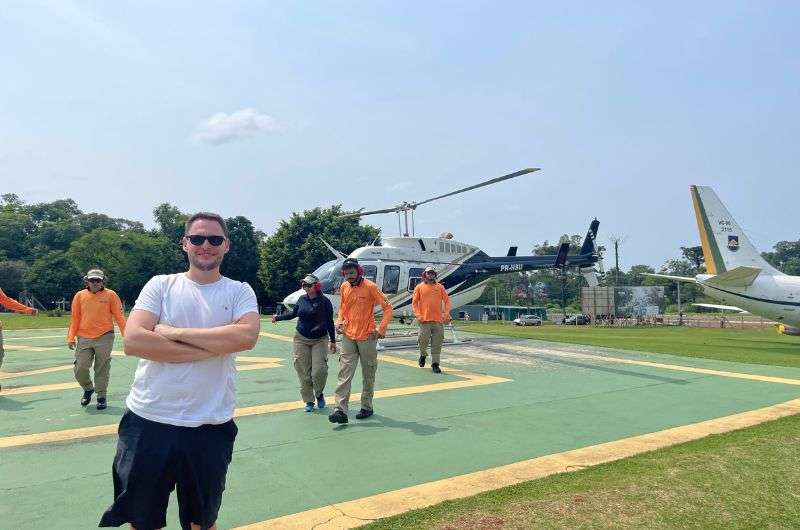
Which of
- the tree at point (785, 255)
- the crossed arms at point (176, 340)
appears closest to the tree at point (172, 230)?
the crossed arms at point (176, 340)

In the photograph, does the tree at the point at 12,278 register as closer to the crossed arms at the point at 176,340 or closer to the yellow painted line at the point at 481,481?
the yellow painted line at the point at 481,481

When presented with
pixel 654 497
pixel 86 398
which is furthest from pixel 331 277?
pixel 654 497

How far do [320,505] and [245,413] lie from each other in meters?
2.90

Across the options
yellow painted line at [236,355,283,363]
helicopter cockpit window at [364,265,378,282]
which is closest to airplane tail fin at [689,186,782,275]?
helicopter cockpit window at [364,265,378,282]

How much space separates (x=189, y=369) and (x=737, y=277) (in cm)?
1874

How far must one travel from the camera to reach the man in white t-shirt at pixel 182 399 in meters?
2.37

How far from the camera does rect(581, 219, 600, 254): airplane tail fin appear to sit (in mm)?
20972

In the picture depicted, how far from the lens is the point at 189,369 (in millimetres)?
2457

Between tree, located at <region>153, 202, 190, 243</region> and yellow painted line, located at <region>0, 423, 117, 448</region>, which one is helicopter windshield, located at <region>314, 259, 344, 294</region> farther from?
tree, located at <region>153, 202, 190, 243</region>

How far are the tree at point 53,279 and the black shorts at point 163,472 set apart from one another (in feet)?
192

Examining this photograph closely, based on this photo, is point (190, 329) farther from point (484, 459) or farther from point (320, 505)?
point (484, 459)

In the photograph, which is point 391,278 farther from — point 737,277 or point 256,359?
point 737,277

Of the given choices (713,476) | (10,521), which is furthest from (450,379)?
(10,521)

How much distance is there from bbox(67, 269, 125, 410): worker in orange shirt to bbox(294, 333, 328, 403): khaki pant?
91.8 inches
